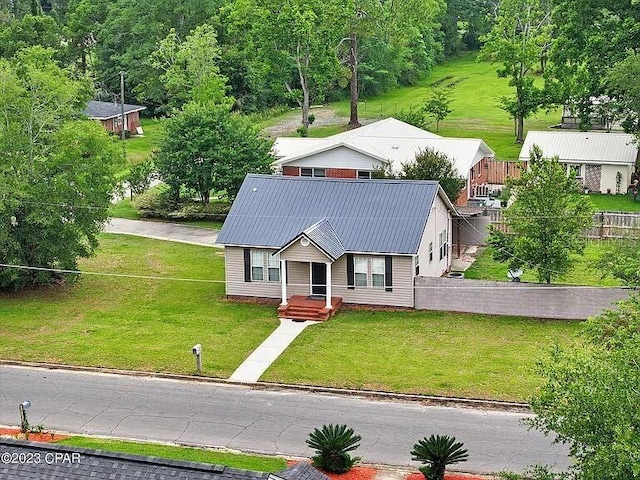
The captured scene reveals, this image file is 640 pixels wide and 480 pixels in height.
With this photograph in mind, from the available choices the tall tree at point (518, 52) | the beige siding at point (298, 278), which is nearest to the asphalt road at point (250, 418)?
the beige siding at point (298, 278)

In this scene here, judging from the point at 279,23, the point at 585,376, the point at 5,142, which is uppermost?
the point at 279,23

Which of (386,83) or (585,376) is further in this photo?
(386,83)

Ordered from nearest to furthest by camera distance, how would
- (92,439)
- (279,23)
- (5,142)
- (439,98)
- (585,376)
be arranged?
(585,376), (92,439), (5,142), (279,23), (439,98)

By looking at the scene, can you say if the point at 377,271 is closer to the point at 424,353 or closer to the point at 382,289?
the point at 382,289

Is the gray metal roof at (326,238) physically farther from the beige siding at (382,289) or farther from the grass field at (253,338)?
the grass field at (253,338)

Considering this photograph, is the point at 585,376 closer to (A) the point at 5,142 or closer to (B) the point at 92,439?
(B) the point at 92,439

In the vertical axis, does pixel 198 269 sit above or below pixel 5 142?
below

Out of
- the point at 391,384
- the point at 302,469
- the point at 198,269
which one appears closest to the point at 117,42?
the point at 198,269
